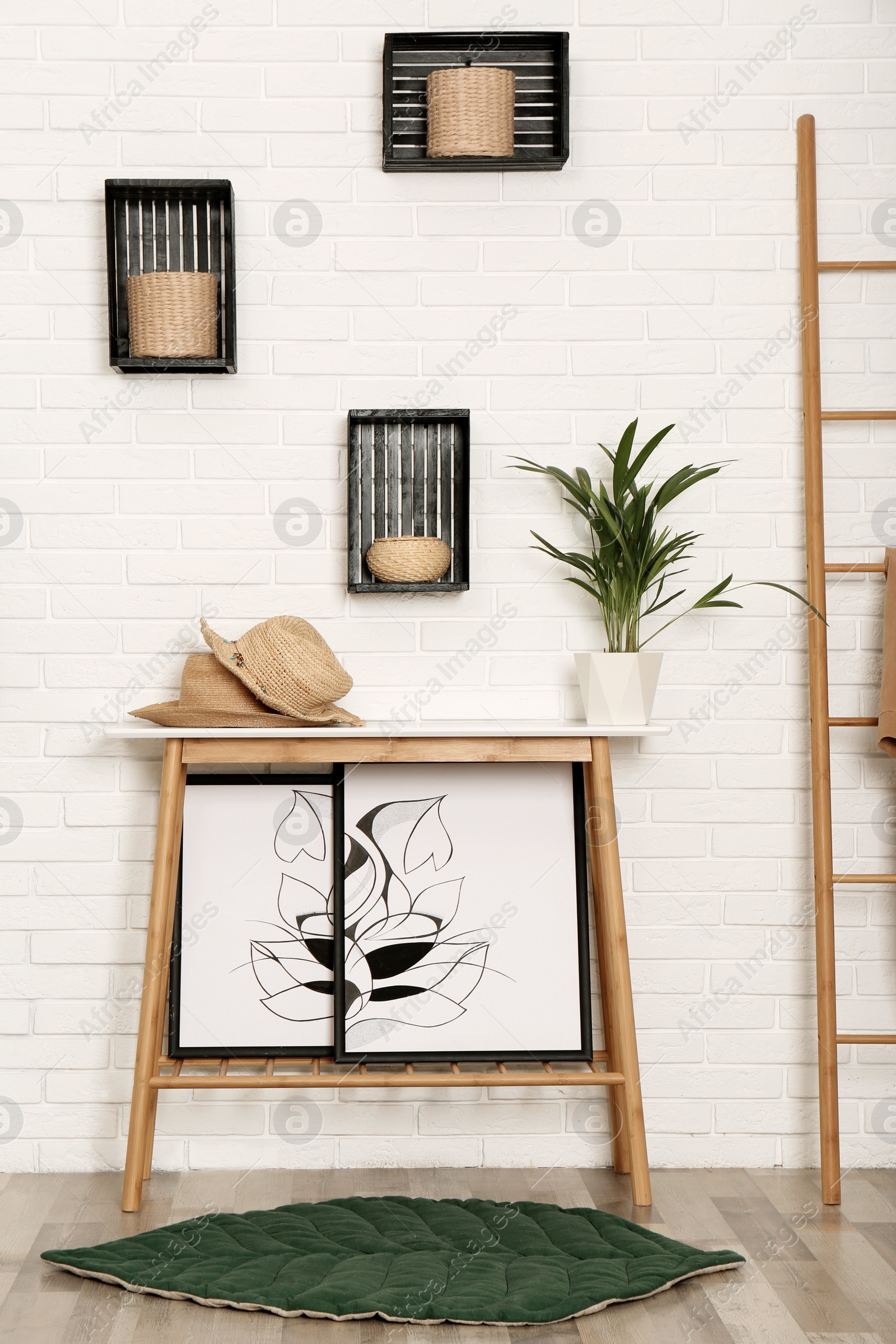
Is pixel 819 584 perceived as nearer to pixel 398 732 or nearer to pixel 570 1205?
pixel 398 732

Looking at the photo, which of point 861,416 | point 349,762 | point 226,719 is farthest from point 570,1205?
point 861,416

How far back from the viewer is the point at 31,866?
238 cm

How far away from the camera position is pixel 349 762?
2215 mm

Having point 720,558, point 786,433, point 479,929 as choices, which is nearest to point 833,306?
point 786,433

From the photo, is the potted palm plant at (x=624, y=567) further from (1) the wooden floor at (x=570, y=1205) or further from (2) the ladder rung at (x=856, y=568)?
(1) the wooden floor at (x=570, y=1205)

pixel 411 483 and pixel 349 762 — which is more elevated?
pixel 411 483

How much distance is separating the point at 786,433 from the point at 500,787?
0.97m

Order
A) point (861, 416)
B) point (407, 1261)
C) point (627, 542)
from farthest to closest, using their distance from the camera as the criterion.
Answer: point (861, 416), point (627, 542), point (407, 1261)

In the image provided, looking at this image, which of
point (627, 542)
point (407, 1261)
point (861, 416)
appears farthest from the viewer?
point (861, 416)

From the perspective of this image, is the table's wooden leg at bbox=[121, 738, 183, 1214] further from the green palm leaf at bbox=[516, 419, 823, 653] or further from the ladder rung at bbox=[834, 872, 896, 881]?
the ladder rung at bbox=[834, 872, 896, 881]

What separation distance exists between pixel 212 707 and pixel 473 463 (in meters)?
0.76

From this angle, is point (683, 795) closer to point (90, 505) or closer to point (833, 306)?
point (833, 306)

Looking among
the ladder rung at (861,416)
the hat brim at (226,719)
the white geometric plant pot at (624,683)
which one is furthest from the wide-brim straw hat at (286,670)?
the ladder rung at (861,416)

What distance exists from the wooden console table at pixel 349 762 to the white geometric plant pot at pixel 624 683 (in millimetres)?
51
